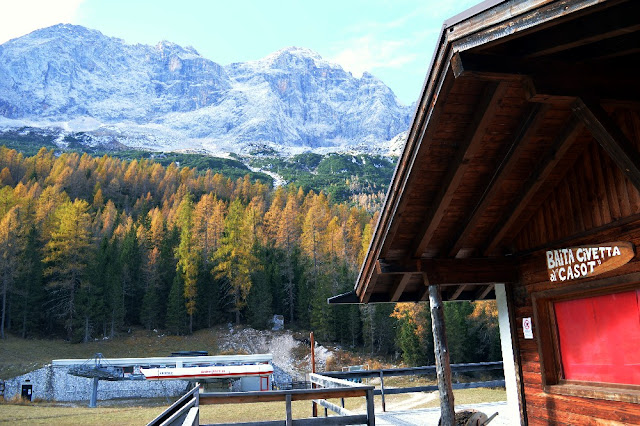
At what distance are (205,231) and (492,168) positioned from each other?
197 feet

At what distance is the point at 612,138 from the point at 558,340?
11.6 ft

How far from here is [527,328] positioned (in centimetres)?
721

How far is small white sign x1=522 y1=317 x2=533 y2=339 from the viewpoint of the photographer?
7133 millimetres

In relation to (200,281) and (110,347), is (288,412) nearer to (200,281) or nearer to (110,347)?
(110,347)

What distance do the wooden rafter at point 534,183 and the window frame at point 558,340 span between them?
970mm

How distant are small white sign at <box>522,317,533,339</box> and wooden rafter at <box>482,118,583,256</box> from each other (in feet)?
3.68

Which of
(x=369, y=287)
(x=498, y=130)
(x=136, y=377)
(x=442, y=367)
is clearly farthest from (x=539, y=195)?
(x=136, y=377)

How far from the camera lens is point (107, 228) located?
242 ft

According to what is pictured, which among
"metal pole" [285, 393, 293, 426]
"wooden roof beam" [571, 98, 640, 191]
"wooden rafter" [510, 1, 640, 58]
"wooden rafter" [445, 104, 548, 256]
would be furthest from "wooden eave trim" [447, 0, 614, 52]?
"metal pole" [285, 393, 293, 426]

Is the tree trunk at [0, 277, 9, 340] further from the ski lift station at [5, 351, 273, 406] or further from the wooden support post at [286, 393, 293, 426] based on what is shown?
the wooden support post at [286, 393, 293, 426]

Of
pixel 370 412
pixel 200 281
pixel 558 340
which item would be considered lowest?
pixel 370 412

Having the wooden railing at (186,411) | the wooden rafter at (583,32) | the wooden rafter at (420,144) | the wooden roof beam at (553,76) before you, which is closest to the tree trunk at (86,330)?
the wooden railing at (186,411)

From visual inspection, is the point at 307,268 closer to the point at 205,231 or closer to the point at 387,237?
the point at 205,231

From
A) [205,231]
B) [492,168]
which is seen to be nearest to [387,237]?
[492,168]
